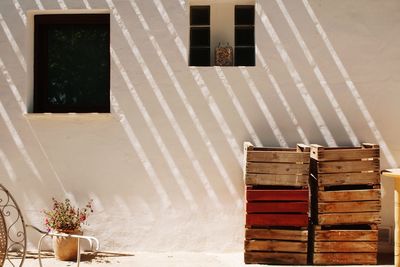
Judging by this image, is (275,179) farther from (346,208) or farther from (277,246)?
(346,208)

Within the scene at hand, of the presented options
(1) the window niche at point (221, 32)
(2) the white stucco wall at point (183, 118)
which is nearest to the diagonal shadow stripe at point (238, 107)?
(2) the white stucco wall at point (183, 118)

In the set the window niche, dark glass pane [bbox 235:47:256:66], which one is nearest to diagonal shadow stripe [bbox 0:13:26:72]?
the window niche

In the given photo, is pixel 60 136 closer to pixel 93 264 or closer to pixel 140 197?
pixel 140 197

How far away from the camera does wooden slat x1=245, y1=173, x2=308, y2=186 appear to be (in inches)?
220

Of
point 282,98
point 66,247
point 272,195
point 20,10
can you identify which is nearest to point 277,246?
point 272,195

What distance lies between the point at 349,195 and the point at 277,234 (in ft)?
3.08

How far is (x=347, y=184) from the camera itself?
5625 mm

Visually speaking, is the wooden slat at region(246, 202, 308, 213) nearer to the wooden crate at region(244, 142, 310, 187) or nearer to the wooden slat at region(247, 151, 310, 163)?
the wooden crate at region(244, 142, 310, 187)

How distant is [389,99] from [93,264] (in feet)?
13.8

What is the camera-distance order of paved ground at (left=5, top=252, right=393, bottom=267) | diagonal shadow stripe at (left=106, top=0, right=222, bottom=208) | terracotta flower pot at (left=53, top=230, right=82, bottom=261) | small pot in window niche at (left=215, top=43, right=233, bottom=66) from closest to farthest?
paved ground at (left=5, top=252, right=393, bottom=267) < terracotta flower pot at (left=53, top=230, right=82, bottom=261) < diagonal shadow stripe at (left=106, top=0, right=222, bottom=208) < small pot in window niche at (left=215, top=43, right=233, bottom=66)

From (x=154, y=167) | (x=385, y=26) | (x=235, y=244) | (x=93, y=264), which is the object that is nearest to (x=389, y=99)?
(x=385, y=26)

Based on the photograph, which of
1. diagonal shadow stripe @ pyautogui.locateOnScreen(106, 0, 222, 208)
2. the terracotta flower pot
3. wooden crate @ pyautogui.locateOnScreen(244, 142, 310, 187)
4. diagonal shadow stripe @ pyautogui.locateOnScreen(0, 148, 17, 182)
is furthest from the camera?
diagonal shadow stripe @ pyautogui.locateOnScreen(0, 148, 17, 182)

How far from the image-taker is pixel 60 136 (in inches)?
255

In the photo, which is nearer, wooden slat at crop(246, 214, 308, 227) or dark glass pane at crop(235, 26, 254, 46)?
wooden slat at crop(246, 214, 308, 227)
